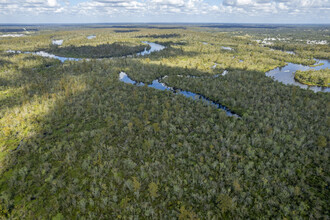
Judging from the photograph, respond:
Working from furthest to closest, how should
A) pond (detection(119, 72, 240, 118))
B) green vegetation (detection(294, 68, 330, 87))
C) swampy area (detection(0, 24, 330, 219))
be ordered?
green vegetation (detection(294, 68, 330, 87))
pond (detection(119, 72, 240, 118))
swampy area (detection(0, 24, 330, 219))

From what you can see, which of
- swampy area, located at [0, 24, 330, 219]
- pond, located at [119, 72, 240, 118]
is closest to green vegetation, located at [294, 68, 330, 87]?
swampy area, located at [0, 24, 330, 219]

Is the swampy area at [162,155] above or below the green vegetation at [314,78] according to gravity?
below

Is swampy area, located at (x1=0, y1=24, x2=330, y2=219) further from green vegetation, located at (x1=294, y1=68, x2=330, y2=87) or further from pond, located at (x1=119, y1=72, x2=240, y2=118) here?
green vegetation, located at (x1=294, y1=68, x2=330, y2=87)

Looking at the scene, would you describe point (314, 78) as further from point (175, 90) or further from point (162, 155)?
point (162, 155)

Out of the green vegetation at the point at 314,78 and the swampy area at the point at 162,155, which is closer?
the swampy area at the point at 162,155

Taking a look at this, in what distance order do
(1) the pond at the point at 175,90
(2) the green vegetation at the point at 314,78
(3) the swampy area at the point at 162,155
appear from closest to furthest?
(3) the swampy area at the point at 162,155
(1) the pond at the point at 175,90
(2) the green vegetation at the point at 314,78

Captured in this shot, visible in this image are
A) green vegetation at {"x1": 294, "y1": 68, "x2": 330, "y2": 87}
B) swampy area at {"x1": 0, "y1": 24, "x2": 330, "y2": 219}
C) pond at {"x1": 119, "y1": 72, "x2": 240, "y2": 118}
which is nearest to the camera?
swampy area at {"x1": 0, "y1": 24, "x2": 330, "y2": 219}

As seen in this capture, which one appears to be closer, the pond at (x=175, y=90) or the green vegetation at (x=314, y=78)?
the pond at (x=175, y=90)

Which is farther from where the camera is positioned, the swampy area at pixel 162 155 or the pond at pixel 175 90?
the pond at pixel 175 90

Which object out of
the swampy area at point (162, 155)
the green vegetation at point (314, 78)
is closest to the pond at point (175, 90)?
the swampy area at point (162, 155)

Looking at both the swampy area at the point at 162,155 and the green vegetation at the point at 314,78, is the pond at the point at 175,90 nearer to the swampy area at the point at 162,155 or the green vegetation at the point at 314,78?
the swampy area at the point at 162,155

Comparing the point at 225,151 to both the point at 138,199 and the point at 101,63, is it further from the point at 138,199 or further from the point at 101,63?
the point at 101,63

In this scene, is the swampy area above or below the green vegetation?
below

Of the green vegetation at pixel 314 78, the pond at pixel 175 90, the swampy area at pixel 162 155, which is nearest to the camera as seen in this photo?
the swampy area at pixel 162 155
